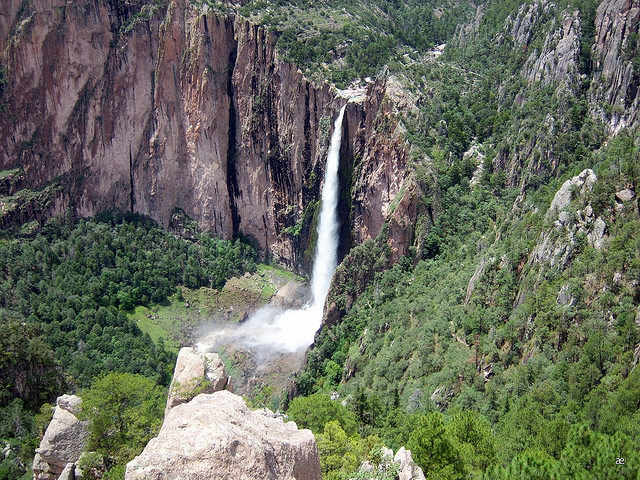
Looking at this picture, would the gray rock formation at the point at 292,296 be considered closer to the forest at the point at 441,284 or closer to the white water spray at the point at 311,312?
the white water spray at the point at 311,312

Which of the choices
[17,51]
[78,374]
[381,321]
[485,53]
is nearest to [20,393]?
[78,374]

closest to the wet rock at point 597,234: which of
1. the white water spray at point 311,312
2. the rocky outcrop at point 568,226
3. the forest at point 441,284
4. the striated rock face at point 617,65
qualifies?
the rocky outcrop at point 568,226

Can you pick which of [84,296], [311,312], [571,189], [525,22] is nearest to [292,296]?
[311,312]

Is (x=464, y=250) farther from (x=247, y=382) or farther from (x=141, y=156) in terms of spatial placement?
(x=141, y=156)

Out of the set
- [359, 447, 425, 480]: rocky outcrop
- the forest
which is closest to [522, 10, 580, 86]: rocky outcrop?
the forest

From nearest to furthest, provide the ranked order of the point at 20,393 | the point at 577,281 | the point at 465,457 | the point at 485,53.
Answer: the point at 465,457 < the point at 577,281 < the point at 20,393 < the point at 485,53
